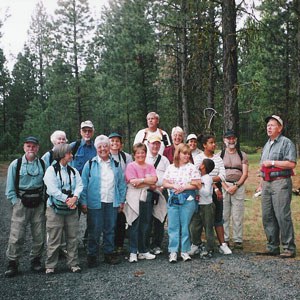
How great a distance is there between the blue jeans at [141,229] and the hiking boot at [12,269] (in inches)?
64.1

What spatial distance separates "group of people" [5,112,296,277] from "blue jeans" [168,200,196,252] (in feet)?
0.05

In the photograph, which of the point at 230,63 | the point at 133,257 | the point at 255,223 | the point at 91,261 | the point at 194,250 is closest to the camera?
the point at 91,261

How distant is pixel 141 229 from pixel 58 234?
1.26 meters

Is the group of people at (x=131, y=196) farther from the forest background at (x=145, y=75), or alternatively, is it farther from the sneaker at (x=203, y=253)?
the forest background at (x=145, y=75)

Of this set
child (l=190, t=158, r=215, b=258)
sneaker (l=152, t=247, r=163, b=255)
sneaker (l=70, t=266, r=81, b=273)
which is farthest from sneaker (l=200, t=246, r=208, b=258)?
sneaker (l=70, t=266, r=81, b=273)

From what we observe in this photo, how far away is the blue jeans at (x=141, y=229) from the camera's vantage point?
18.1 ft

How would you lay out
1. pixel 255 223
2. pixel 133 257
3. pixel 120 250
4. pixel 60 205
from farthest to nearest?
pixel 255 223
pixel 120 250
pixel 133 257
pixel 60 205

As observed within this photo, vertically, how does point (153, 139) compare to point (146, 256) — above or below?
above

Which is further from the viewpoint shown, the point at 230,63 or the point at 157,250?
the point at 230,63

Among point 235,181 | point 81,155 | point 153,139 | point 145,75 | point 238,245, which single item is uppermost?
point 145,75

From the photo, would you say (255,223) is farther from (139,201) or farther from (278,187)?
(139,201)

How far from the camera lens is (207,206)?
5.61 meters

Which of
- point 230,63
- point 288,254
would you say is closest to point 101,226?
point 288,254

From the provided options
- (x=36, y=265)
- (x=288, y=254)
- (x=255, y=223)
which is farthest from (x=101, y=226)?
(x=255, y=223)
